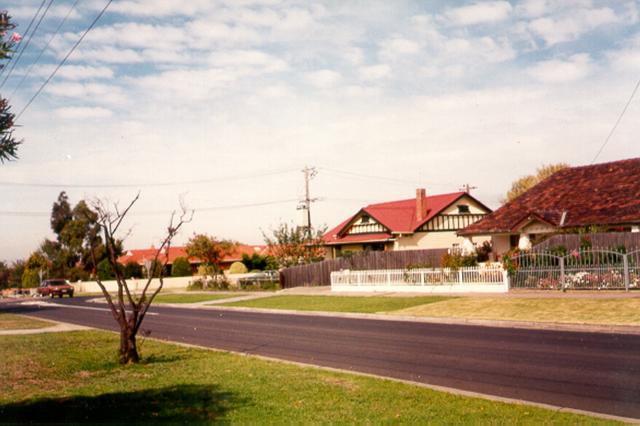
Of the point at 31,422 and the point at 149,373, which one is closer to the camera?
the point at 31,422

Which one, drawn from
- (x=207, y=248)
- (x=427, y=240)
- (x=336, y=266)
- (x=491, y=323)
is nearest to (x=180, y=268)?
(x=207, y=248)

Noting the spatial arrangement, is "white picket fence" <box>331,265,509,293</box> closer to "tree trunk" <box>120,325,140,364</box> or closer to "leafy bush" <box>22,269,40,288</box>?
"tree trunk" <box>120,325,140,364</box>

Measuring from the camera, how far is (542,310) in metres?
18.8

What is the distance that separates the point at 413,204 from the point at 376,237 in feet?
21.4

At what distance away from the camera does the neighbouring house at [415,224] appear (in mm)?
45812

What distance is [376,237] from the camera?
46469 mm

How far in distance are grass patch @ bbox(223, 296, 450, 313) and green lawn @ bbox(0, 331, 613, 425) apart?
37.9 ft

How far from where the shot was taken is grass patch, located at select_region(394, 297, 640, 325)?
16.7 m

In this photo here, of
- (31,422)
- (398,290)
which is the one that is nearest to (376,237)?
(398,290)

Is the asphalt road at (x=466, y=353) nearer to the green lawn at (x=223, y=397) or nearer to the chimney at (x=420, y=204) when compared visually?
the green lawn at (x=223, y=397)

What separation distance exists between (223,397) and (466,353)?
5881mm

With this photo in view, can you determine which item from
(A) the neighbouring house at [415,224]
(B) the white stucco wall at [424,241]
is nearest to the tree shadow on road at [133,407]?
(A) the neighbouring house at [415,224]

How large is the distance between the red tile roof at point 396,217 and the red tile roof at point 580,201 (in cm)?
1002

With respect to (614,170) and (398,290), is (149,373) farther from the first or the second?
(614,170)
